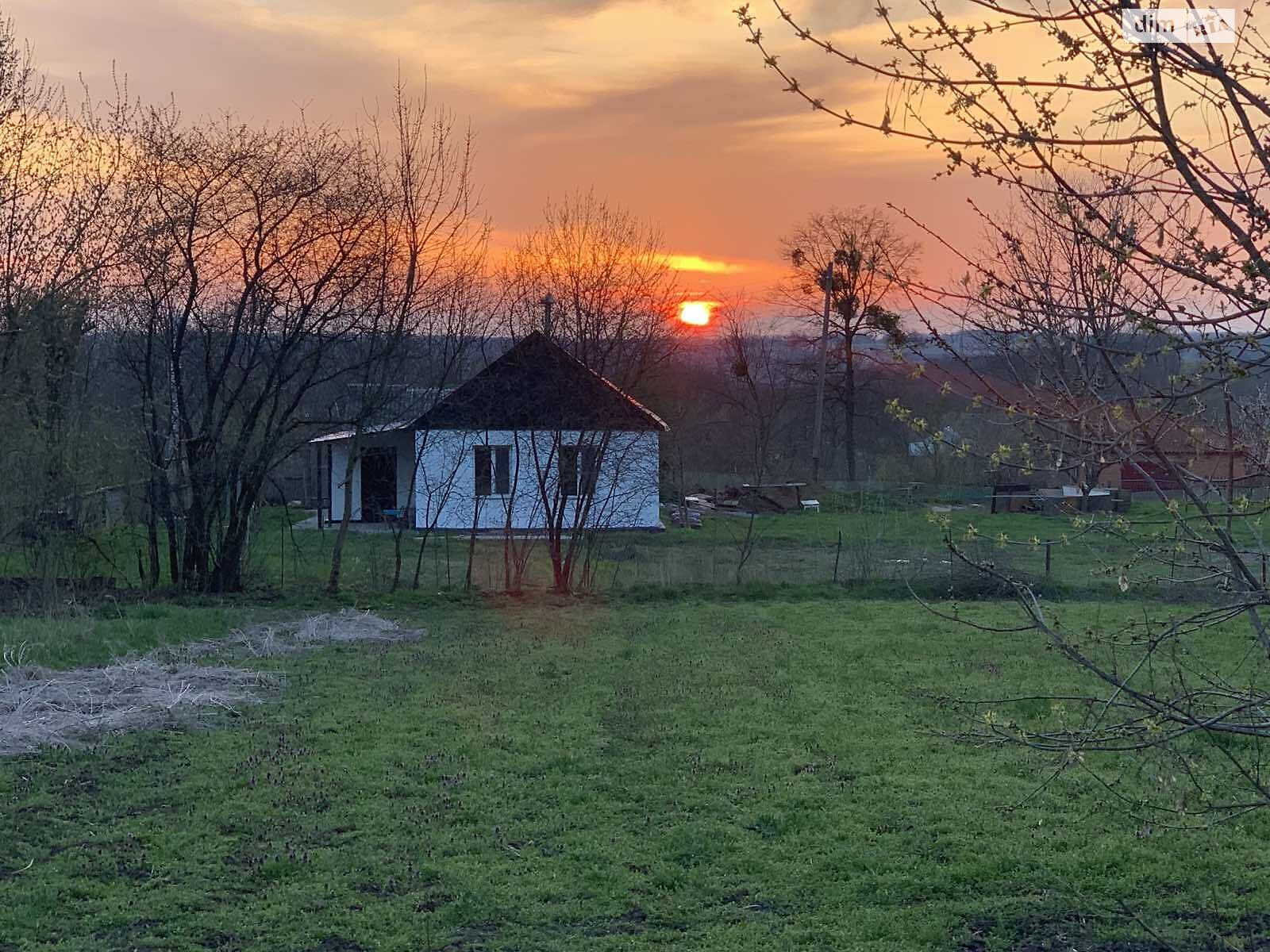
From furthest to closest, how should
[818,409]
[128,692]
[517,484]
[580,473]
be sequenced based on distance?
[818,409] → [517,484] → [580,473] → [128,692]

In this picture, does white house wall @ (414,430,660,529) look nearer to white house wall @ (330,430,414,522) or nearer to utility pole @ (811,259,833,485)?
white house wall @ (330,430,414,522)

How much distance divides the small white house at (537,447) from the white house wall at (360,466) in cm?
7

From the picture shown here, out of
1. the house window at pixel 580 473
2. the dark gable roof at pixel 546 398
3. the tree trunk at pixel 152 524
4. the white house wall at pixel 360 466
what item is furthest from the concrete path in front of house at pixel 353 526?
the tree trunk at pixel 152 524

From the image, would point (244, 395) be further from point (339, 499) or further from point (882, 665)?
point (339, 499)

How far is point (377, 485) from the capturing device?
28.6 metres

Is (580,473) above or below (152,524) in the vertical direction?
above

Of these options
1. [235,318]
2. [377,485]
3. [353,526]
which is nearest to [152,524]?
[235,318]

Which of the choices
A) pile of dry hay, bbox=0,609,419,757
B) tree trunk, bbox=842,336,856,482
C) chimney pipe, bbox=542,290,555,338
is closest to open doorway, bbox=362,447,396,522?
chimney pipe, bbox=542,290,555,338

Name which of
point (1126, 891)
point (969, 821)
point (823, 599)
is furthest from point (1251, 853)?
point (823, 599)

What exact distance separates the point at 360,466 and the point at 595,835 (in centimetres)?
2341

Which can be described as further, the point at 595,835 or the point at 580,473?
the point at 580,473

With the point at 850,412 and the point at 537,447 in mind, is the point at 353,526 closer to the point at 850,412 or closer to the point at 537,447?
the point at 537,447

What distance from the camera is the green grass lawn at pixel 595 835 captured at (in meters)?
4.66

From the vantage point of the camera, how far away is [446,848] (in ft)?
18.2
